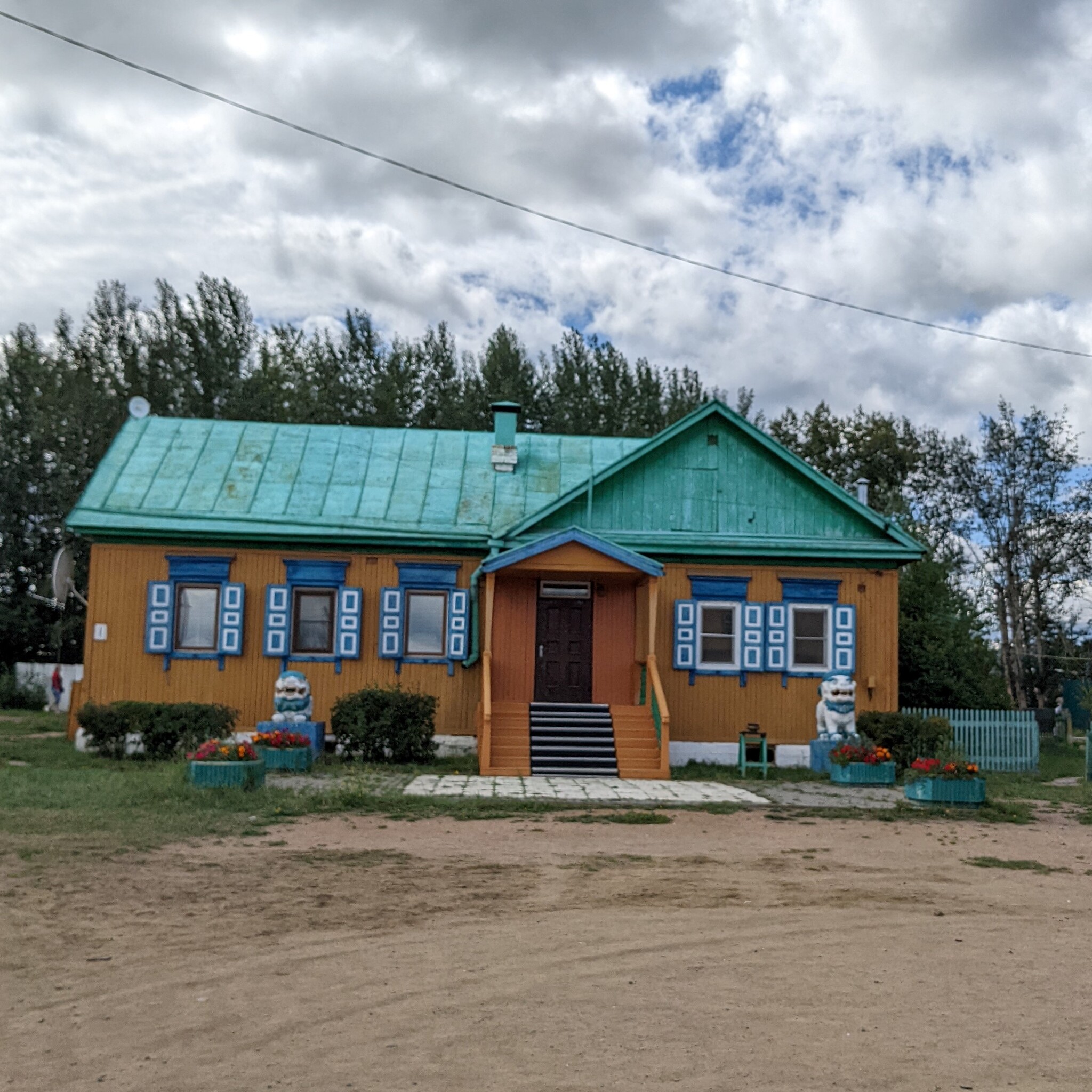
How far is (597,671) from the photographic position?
2019 cm

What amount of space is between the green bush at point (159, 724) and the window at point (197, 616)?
6.58 feet

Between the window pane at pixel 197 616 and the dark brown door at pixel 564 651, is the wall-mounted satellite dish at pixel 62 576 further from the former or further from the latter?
the dark brown door at pixel 564 651

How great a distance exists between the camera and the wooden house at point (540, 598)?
65.8 feet

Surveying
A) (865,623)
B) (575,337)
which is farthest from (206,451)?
(575,337)

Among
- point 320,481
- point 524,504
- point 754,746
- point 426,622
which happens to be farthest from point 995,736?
point 320,481

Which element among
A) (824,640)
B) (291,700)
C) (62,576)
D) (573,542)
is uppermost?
(573,542)

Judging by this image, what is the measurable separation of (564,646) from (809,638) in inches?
159

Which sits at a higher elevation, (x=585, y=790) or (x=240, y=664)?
(x=240, y=664)

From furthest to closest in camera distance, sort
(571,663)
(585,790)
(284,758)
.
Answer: (571,663)
(284,758)
(585,790)

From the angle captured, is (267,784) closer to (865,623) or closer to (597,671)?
(597,671)

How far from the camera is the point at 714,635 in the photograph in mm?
20359

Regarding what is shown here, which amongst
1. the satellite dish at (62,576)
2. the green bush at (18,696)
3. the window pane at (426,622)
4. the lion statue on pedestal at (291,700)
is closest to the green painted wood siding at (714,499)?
the window pane at (426,622)

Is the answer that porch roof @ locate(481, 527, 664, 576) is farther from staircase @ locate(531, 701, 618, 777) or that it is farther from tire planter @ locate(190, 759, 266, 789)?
tire planter @ locate(190, 759, 266, 789)

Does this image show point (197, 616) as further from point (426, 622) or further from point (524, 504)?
point (524, 504)
